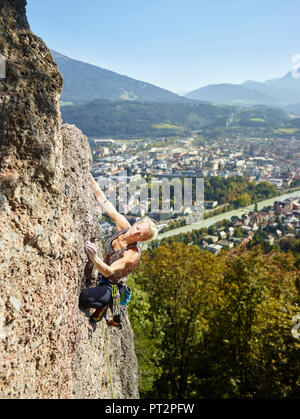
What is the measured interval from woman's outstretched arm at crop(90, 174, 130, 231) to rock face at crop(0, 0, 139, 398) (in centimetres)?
79

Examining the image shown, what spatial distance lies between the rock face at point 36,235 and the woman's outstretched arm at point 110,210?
79 cm

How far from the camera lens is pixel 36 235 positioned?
11.4 ft

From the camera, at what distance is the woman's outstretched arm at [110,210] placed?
529cm

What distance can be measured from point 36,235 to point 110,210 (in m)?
2.11

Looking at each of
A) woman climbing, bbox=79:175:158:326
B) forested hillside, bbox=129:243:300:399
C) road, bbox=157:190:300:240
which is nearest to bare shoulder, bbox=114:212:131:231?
woman climbing, bbox=79:175:158:326

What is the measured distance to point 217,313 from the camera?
14820mm

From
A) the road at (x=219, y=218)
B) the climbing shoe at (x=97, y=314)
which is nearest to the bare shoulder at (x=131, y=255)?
the climbing shoe at (x=97, y=314)

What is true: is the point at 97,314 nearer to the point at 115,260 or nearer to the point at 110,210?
the point at 115,260

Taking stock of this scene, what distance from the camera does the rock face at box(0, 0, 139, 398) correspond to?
3066mm

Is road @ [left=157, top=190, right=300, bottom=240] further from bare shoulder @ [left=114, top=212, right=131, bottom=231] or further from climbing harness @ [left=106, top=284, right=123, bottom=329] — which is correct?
bare shoulder @ [left=114, top=212, right=131, bottom=231]

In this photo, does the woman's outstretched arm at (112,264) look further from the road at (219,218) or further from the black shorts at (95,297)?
the road at (219,218)
